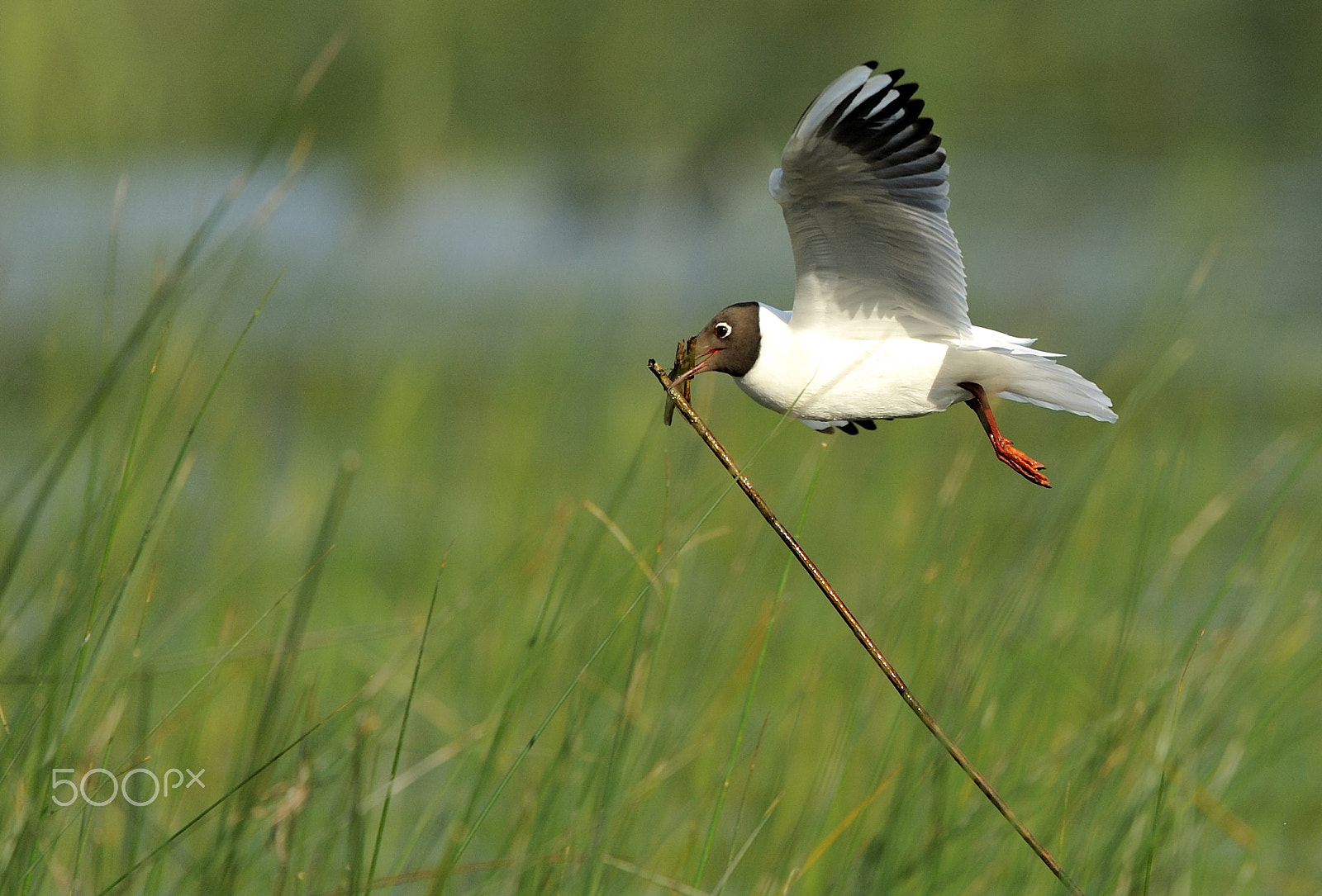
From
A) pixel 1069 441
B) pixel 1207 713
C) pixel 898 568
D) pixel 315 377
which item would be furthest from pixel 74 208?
pixel 1207 713

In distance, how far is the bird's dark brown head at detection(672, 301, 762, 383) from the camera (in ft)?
2.38

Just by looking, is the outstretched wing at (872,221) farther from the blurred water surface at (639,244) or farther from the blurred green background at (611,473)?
the blurred water surface at (639,244)

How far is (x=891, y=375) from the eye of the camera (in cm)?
74

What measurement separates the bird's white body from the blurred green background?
152 millimetres

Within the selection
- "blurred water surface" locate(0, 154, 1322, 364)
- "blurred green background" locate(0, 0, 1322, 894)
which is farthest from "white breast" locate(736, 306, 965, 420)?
"blurred water surface" locate(0, 154, 1322, 364)

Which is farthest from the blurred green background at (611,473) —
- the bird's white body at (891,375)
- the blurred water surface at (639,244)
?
the bird's white body at (891,375)

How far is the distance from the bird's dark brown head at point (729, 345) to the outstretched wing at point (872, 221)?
0.28 ft

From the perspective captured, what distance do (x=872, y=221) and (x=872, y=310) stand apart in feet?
0.26

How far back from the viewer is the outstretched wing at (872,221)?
85 centimetres

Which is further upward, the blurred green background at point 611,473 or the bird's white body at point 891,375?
the bird's white body at point 891,375

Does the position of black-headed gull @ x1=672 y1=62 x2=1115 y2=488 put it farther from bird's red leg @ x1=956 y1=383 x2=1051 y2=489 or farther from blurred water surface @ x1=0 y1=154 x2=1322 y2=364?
blurred water surface @ x1=0 y1=154 x2=1322 y2=364

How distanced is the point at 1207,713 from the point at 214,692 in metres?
1.31

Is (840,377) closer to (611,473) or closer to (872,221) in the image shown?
(872,221)

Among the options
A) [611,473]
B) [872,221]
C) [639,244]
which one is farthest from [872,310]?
[639,244]
